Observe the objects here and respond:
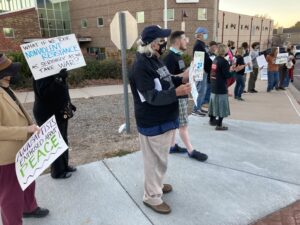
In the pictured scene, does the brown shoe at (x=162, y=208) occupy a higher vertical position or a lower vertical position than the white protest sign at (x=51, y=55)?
lower

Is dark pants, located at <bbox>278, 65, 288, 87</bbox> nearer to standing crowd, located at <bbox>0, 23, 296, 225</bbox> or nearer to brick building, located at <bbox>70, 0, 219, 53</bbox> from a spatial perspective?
standing crowd, located at <bbox>0, 23, 296, 225</bbox>

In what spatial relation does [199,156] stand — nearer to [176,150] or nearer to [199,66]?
[176,150]

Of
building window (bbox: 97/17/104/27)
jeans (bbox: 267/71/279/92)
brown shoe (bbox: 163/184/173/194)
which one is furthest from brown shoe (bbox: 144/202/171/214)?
building window (bbox: 97/17/104/27)

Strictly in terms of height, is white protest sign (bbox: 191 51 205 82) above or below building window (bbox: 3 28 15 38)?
below

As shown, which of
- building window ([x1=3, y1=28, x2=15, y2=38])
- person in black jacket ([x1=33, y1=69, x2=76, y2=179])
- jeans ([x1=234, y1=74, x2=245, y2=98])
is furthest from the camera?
building window ([x1=3, y1=28, x2=15, y2=38])

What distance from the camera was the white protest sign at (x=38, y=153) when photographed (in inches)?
96.6

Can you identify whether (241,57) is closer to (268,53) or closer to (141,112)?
(268,53)

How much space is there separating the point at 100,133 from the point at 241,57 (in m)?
5.36

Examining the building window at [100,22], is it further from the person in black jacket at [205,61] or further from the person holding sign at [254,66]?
the person in black jacket at [205,61]

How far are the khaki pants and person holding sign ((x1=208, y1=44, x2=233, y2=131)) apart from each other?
287 centimetres

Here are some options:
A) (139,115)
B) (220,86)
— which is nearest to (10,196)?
(139,115)

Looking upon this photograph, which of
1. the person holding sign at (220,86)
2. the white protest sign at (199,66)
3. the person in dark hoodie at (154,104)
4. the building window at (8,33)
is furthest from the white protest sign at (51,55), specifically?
the building window at (8,33)

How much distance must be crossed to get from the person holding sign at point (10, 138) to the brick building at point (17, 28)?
24.8m

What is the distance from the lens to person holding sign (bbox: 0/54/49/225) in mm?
2428
